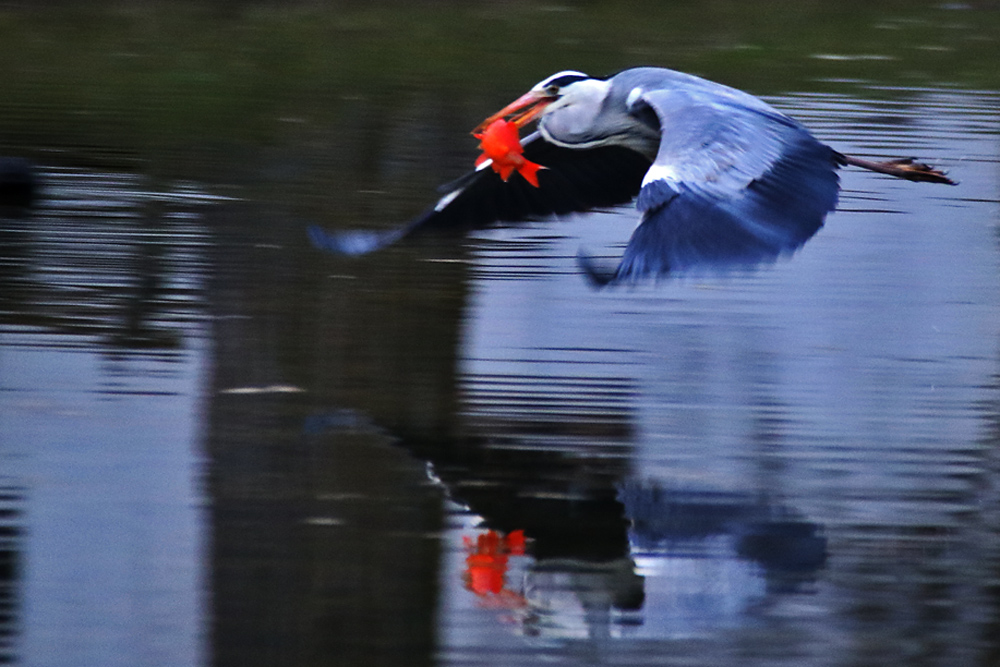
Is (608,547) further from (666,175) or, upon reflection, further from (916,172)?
(916,172)

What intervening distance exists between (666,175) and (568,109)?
34.7 inches

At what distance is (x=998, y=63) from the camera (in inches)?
423

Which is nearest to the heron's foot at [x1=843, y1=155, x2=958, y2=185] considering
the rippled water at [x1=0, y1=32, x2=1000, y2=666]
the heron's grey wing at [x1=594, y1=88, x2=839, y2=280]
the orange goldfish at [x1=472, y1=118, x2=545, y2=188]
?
the rippled water at [x1=0, y1=32, x2=1000, y2=666]

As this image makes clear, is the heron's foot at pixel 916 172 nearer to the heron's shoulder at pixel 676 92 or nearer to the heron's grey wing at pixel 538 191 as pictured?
the heron's shoulder at pixel 676 92

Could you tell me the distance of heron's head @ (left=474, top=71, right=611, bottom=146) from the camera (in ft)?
16.0

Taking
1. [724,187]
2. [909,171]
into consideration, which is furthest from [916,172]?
[724,187]

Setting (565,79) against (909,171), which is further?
(909,171)

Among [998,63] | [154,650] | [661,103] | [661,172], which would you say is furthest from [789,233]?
[998,63]

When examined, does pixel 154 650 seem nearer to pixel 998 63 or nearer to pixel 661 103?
pixel 661 103

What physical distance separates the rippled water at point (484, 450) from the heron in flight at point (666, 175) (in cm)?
38

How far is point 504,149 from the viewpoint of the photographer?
468cm

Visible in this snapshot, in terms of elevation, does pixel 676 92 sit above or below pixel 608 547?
above

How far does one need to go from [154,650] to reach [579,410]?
1627mm

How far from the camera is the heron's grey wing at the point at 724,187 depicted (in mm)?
3945
